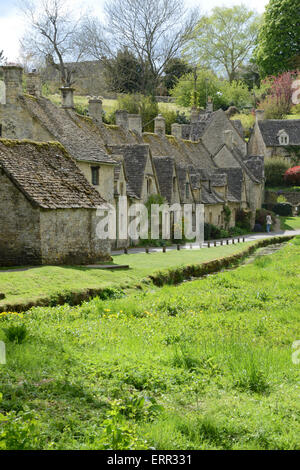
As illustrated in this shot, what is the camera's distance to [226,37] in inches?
4198

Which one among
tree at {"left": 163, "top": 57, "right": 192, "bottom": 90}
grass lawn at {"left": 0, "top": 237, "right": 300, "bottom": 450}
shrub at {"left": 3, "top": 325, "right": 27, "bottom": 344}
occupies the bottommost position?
grass lawn at {"left": 0, "top": 237, "right": 300, "bottom": 450}

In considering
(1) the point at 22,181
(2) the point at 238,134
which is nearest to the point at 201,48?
(2) the point at 238,134

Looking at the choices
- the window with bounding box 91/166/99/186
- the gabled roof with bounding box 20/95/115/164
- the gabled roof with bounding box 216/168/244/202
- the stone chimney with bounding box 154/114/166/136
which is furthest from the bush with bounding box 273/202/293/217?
the window with bounding box 91/166/99/186

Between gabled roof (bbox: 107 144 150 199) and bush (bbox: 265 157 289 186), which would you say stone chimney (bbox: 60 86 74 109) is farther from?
bush (bbox: 265 157 289 186)

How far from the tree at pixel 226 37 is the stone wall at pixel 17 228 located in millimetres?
85877

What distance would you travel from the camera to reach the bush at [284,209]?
70125 mm

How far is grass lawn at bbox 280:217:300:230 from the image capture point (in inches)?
2418

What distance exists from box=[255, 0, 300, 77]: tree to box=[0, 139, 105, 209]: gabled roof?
69953 millimetres

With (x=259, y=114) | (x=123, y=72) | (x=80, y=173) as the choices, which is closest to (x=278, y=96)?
(x=259, y=114)

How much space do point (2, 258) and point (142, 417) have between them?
16.4m

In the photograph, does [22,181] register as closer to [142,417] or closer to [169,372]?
[169,372]

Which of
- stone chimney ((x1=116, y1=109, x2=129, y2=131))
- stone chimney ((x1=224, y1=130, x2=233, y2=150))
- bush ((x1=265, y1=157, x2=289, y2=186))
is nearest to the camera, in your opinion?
stone chimney ((x1=116, y1=109, x2=129, y2=131))

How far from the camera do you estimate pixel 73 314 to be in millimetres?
15891

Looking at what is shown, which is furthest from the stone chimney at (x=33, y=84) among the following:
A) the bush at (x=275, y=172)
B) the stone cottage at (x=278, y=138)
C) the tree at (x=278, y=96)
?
the tree at (x=278, y=96)
